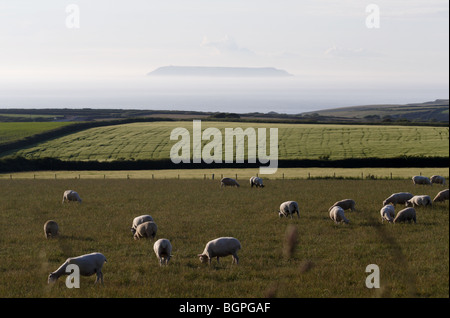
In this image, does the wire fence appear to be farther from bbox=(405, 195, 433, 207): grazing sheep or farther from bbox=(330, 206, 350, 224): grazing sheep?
bbox=(330, 206, 350, 224): grazing sheep

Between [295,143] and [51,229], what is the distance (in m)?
57.6

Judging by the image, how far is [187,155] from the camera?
66500 millimetres

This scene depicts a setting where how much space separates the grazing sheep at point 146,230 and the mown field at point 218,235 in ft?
1.40

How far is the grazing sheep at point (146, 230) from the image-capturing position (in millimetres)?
19703

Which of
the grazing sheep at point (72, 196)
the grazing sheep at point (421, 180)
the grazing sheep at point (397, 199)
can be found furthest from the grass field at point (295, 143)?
the grazing sheep at point (397, 199)

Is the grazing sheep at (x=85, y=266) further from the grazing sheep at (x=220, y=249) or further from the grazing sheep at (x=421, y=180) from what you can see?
the grazing sheep at (x=421, y=180)

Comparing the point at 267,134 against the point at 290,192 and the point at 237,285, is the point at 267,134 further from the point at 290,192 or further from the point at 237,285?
the point at 237,285

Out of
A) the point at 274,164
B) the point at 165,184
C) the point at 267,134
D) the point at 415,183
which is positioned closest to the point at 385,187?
the point at 415,183

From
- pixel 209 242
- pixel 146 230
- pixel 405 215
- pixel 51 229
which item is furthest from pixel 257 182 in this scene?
pixel 209 242

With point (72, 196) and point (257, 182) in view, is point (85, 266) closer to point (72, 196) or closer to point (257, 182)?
point (72, 196)

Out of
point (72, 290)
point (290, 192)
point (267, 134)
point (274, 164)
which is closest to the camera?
point (72, 290)

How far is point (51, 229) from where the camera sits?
2025cm

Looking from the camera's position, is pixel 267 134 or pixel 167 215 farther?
pixel 267 134
